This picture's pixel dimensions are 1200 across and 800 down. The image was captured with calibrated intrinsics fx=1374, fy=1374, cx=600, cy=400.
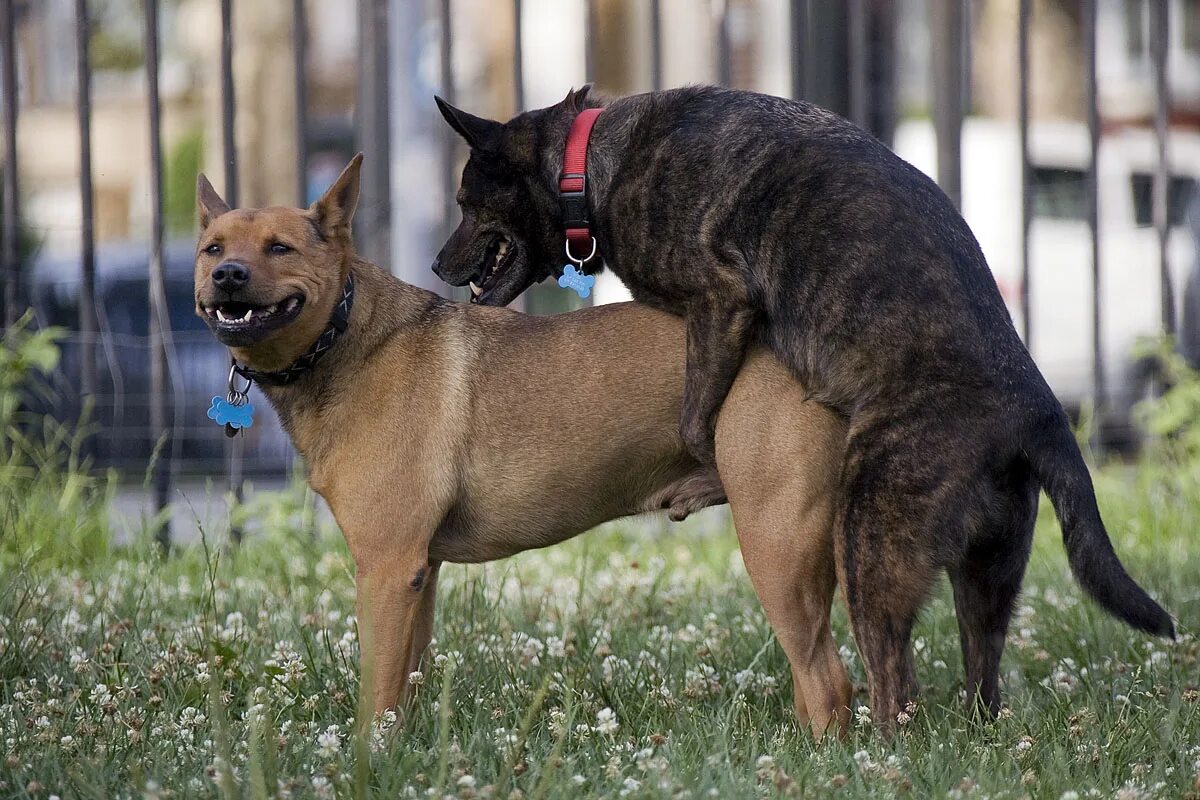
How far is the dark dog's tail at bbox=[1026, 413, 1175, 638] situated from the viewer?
11.0 feet

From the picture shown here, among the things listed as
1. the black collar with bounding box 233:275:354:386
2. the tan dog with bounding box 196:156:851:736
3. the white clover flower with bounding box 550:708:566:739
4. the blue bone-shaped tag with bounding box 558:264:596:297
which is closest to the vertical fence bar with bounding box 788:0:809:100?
the blue bone-shaped tag with bounding box 558:264:596:297

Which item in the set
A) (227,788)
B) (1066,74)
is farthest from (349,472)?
(1066,74)

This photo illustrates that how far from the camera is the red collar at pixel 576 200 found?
4.13 m

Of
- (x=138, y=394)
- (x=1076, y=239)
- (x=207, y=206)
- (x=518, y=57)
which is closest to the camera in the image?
(x=207, y=206)

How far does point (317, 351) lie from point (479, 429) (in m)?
0.52

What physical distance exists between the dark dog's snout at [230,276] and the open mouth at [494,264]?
2.74 ft

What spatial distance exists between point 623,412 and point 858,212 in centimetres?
87

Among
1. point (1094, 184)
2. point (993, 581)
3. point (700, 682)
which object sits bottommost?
point (700, 682)

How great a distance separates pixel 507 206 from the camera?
14.3 feet

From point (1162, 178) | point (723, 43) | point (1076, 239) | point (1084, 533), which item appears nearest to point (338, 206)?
point (1084, 533)

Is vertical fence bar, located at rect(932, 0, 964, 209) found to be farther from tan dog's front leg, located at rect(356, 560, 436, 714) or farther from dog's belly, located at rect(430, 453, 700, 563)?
tan dog's front leg, located at rect(356, 560, 436, 714)

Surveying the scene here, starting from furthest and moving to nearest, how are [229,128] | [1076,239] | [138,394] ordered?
[1076,239], [138,394], [229,128]

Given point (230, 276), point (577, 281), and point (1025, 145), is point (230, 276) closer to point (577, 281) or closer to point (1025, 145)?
point (577, 281)

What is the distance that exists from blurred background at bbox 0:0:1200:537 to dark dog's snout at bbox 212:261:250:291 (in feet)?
5.03
